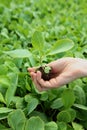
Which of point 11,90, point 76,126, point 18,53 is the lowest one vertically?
point 76,126

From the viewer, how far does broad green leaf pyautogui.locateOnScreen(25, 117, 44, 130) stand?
4.25 ft

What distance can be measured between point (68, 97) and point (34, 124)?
225mm

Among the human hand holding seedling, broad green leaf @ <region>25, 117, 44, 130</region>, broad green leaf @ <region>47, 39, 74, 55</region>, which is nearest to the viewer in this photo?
broad green leaf @ <region>25, 117, 44, 130</region>

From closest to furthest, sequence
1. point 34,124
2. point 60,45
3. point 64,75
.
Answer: point 34,124 < point 64,75 < point 60,45

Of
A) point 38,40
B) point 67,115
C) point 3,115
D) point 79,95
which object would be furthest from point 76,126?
point 38,40

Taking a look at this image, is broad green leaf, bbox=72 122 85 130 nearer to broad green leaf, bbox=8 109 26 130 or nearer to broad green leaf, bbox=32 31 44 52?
broad green leaf, bbox=8 109 26 130

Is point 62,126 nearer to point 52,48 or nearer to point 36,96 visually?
point 36,96

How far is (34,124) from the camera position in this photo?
1300mm

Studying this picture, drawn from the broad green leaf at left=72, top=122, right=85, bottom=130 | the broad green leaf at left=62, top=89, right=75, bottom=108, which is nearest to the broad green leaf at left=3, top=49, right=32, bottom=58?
the broad green leaf at left=62, top=89, right=75, bottom=108

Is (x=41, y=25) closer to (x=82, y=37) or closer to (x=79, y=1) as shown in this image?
(x=82, y=37)

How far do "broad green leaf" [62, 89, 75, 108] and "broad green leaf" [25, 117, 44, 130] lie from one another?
197mm

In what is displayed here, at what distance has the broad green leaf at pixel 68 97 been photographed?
1457 mm

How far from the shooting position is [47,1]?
357 centimetres

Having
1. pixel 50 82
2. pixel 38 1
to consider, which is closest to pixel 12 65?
pixel 50 82
